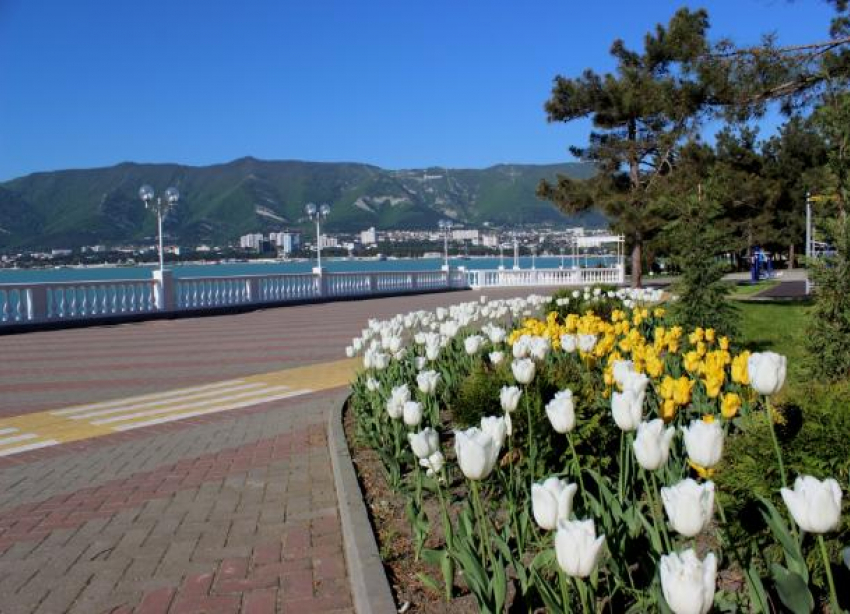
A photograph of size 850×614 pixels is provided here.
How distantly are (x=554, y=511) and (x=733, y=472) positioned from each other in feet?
5.62

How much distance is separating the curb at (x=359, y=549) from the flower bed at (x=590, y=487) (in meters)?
0.23

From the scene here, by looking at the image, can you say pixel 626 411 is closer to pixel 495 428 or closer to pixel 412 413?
pixel 495 428

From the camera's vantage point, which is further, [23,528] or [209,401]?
[209,401]

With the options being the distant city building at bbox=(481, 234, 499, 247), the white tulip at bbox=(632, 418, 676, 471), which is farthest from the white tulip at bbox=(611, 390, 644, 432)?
the distant city building at bbox=(481, 234, 499, 247)

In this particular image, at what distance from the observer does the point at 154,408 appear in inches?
357

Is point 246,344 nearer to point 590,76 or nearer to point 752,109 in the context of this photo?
point 752,109

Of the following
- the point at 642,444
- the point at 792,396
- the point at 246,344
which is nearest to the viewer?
the point at 642,444

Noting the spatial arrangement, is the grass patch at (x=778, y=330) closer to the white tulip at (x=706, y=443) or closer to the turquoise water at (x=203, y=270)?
the white tulip at (x=706, y=443)

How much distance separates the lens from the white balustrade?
2025 cm

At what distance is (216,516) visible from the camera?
16.6 feet

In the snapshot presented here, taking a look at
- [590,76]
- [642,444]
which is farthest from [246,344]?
[590,76]

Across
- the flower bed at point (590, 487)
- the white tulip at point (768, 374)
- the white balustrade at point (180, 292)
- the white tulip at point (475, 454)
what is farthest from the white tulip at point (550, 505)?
the white balustrade at point (180, 292)

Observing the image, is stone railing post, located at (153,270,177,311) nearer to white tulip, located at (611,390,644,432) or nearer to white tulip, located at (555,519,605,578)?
white tulip, located at (611,390,644,432)

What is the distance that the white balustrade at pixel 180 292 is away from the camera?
66.4 ft
